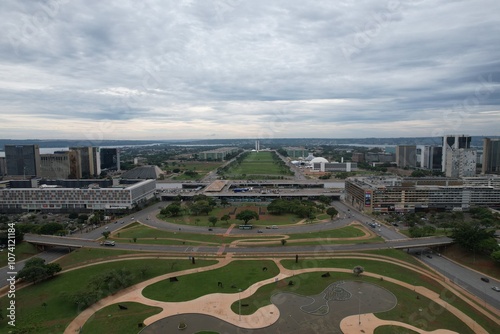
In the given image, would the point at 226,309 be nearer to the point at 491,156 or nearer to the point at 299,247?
the point at 299,247

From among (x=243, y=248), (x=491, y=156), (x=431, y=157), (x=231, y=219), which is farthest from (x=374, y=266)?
(x=431, y=157)

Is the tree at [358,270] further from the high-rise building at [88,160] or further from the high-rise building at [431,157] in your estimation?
the high-rise building at [431,157]

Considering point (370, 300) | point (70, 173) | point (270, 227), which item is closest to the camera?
point (370, 300)

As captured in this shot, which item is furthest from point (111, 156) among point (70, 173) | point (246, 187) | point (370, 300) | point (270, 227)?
point (370, 300)

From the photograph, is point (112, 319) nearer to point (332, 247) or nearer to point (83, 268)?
point (83, 268)

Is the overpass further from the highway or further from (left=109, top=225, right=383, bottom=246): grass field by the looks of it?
(left=109, top=225, right=383, bottom=246): grass field

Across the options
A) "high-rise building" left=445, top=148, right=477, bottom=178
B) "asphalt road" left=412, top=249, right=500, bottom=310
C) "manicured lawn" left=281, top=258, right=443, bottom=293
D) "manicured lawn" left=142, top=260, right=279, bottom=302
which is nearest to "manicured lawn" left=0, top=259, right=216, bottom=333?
"manicured lawn" left=142, top=260, right=279, bottom=302
